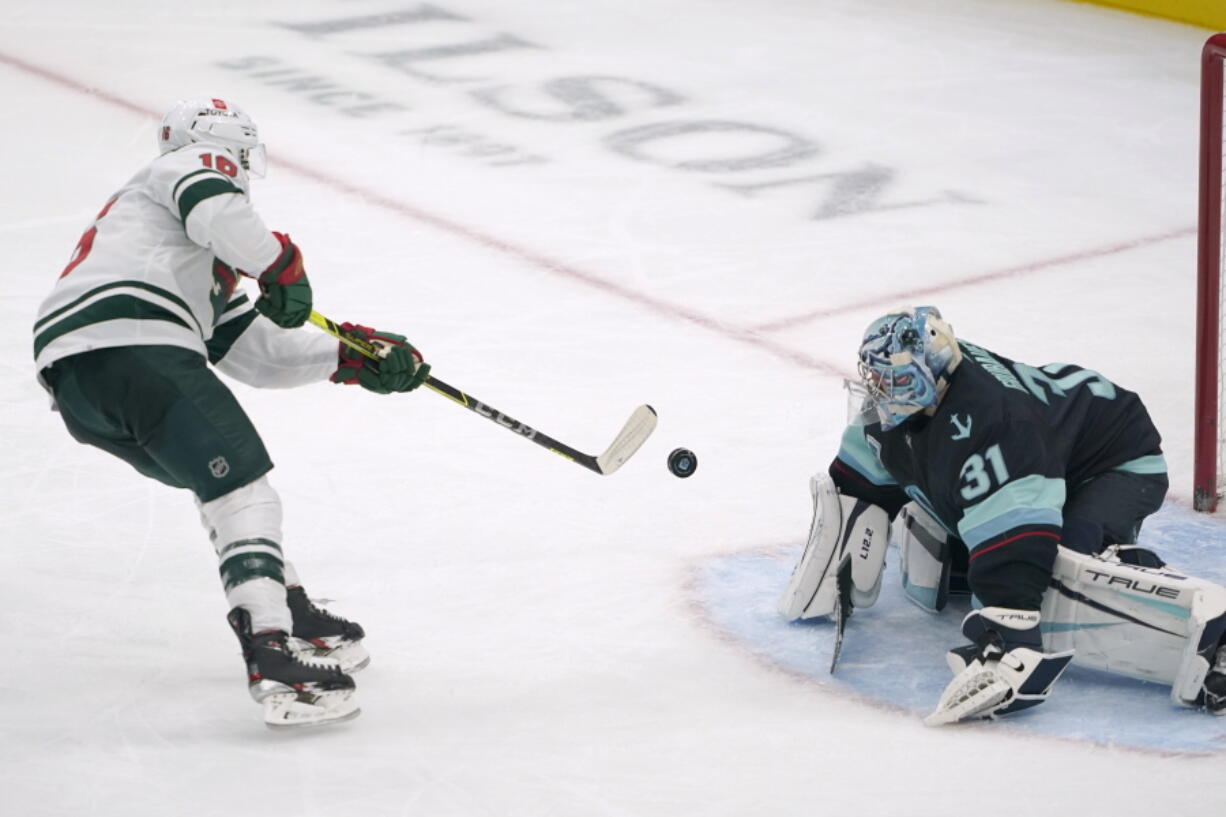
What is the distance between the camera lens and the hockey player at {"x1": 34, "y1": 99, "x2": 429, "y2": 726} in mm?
3404

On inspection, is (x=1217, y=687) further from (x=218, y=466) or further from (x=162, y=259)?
(x=162, y=259)

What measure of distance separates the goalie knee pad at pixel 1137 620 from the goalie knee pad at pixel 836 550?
16.0 inches

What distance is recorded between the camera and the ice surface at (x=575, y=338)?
3.38m

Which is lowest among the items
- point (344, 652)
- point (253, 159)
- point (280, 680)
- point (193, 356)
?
point (344, 652)

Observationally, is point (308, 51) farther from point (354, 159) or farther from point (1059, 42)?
point (1059, 42)

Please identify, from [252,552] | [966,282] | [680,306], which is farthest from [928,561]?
[966,282]

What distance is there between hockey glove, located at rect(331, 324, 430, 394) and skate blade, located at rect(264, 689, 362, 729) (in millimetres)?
711

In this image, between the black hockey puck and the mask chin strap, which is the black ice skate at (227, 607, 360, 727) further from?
the black hockey puck

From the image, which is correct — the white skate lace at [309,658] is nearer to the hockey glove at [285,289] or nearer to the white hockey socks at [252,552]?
the white hockey socks at [252,552]

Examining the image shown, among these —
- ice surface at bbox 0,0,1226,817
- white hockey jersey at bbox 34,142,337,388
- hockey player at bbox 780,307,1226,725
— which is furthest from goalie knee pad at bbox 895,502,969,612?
white hockey jersey at bbox 34,142,337,388

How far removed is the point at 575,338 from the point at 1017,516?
2411 mm

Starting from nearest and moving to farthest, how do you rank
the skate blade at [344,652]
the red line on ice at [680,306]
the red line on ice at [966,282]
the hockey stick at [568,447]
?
the skate blade at [344,652] → the hockey stick at [568,447] → the red line on ice at [680,306] → the red line on ice at [966,282]

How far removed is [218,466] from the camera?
11.2 feet

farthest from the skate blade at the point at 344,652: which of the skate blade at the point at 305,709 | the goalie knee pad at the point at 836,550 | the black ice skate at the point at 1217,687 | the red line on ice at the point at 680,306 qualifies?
the red line on ice at the point at 680,306
